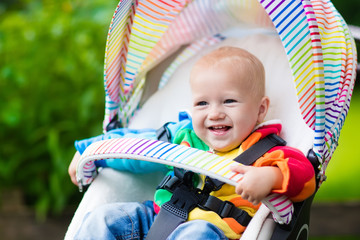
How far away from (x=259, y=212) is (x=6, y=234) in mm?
1847

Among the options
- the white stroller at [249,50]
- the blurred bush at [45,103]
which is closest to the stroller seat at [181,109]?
the white stroller at [249,50]

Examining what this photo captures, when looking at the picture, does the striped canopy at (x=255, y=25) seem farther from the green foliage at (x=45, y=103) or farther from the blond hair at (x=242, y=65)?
the green foliage at (x=45, y=103)

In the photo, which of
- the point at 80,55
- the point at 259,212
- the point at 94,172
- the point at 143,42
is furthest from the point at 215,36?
the point at 80,55

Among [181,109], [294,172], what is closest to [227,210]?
[294,172]

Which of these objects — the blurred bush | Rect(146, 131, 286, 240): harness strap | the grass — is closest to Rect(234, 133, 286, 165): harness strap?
Rect(146, 131, 286, 240): harness strap

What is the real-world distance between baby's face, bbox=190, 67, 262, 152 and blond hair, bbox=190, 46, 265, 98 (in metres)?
0.02

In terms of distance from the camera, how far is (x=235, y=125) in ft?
4.89

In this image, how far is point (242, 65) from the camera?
1.51 m

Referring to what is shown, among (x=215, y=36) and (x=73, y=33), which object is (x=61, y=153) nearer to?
(x=73, y=33)

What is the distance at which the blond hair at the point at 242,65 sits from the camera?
1.50 metres

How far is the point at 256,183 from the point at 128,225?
47 centimetres

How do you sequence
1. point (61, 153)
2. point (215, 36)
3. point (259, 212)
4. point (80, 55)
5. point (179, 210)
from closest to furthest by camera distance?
1. point (259, 212)
2. point (179, 210)
3. point (215, 36)
4. point (61, 153)
5. point (80, 55)

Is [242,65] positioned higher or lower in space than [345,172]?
higher

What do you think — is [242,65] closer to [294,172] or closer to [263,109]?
[263,109]
